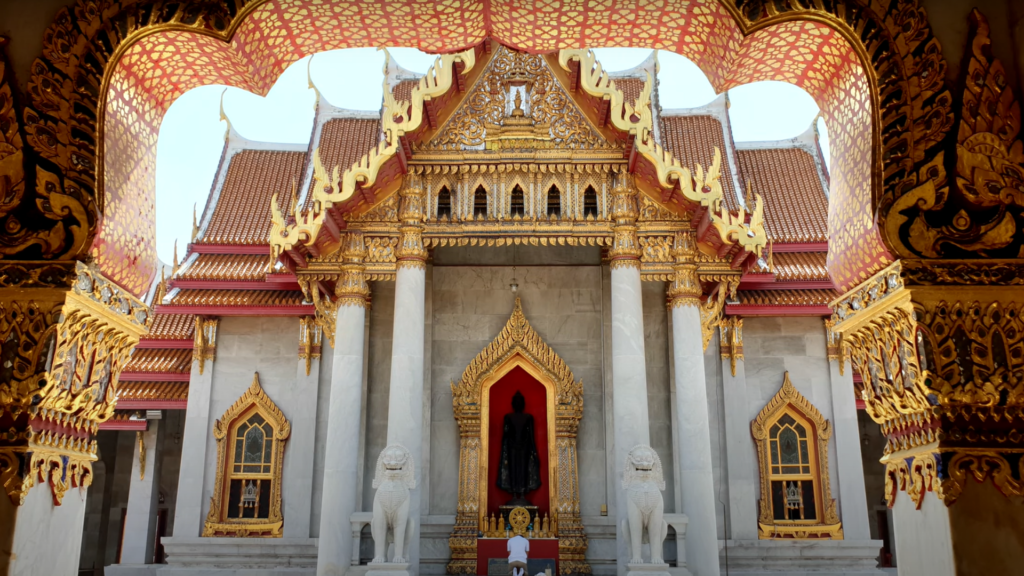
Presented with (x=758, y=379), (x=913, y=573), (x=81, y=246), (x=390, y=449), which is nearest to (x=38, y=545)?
(x=81, y=246)

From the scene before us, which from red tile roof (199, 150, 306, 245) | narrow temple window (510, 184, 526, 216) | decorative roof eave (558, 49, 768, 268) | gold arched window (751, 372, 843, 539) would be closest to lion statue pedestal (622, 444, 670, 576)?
decorative roof eave (558, 49, 768, 268)

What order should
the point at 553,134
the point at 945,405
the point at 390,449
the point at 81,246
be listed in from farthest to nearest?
the point at 553,134
the point at 390,449
the point at 81,246
the point at 945,405

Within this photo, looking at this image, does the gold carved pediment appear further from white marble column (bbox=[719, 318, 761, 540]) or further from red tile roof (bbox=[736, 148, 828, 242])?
red tile roof (bbox=[736, 148, 828, 242])

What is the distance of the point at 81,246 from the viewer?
4320mm

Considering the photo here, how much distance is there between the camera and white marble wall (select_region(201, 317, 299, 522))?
14523 mm

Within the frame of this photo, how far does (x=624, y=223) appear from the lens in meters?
12.6

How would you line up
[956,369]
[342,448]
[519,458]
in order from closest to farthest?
[956,369] < [342,448] < [519,458]

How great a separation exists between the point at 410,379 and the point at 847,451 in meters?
7.69

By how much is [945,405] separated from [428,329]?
10735 millimetres

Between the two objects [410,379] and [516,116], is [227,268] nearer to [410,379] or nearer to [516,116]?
[410,379]

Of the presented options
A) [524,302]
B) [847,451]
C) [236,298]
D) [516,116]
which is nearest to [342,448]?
[524,302]

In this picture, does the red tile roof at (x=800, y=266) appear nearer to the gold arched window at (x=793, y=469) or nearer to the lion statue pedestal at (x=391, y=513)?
the gold arched window at (x=793, y=469)

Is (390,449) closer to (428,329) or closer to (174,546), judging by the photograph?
(428,329)

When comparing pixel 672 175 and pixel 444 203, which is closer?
pixel 672 175
